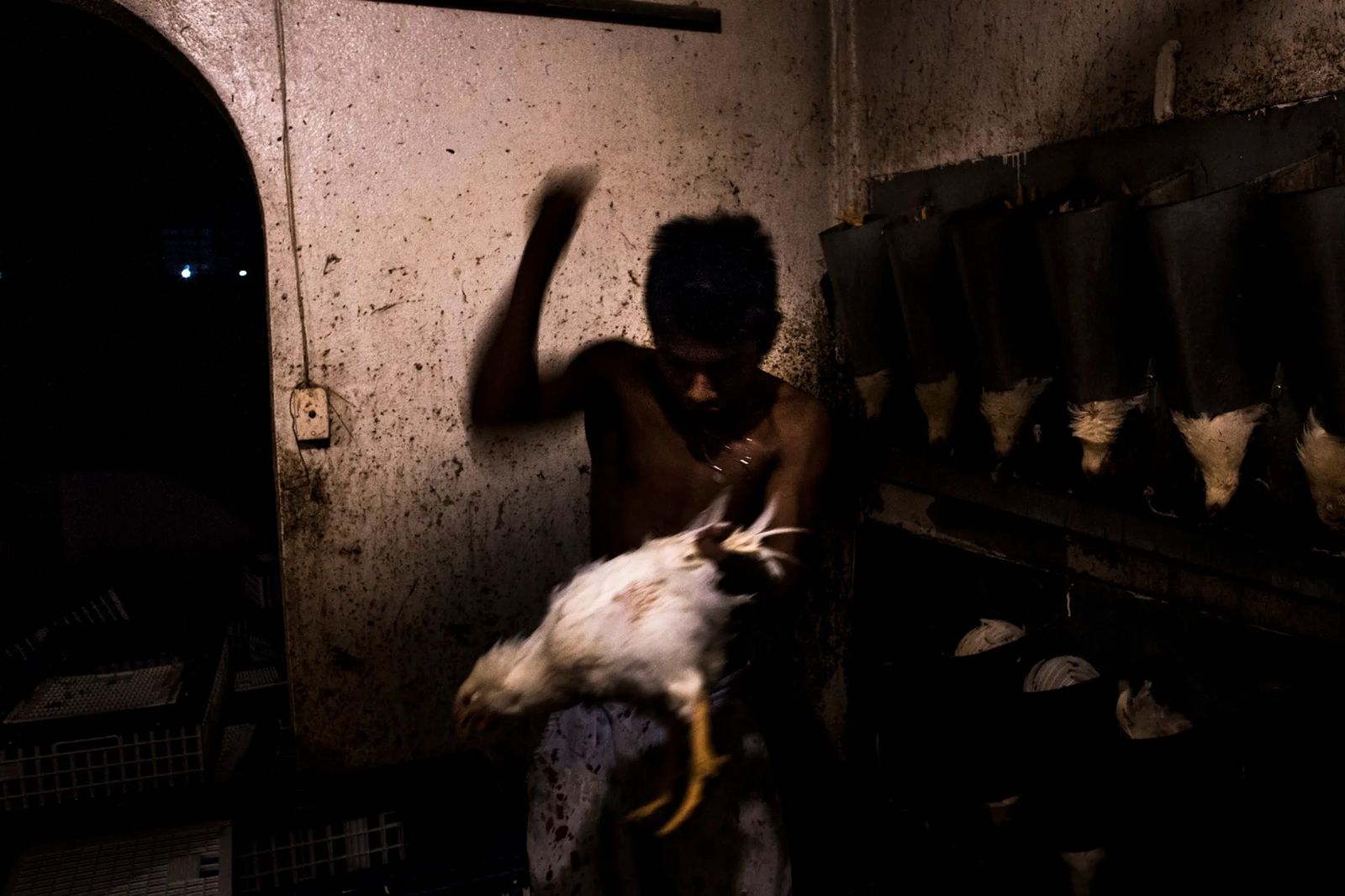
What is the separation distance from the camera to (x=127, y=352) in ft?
18.9

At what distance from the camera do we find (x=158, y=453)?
18.0 feet

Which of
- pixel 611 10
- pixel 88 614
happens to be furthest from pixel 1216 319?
pixel 88 614

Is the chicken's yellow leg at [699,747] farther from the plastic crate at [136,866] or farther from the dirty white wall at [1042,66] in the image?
the dirty white wall at [1042,66]

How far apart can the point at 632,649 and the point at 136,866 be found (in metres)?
1.33

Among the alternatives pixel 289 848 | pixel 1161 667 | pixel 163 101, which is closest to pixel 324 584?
pixel 289 848

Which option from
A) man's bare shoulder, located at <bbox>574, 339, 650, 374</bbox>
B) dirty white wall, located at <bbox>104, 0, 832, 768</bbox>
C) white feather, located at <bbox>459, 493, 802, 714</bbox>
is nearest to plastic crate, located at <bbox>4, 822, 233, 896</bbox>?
dirty white wall, located at <bbox>104, 0, 832, 768</bbox>

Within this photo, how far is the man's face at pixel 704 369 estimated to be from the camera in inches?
69.4

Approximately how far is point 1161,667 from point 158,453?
5.90m

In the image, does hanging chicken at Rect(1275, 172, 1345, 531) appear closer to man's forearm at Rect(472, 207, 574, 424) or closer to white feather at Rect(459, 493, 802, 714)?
white feather at Rect(459, 493, 802, 714)

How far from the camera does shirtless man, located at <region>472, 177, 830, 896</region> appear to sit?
5.82 ft

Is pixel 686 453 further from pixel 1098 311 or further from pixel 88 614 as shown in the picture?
pixel 88 614

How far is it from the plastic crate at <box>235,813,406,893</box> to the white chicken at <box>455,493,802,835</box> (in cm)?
96

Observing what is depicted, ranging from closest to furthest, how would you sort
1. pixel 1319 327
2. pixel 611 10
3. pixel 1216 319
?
pixel 1319 327
pixel 1216 319
pixel 611 10

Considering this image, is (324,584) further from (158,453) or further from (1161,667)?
(158,453)
